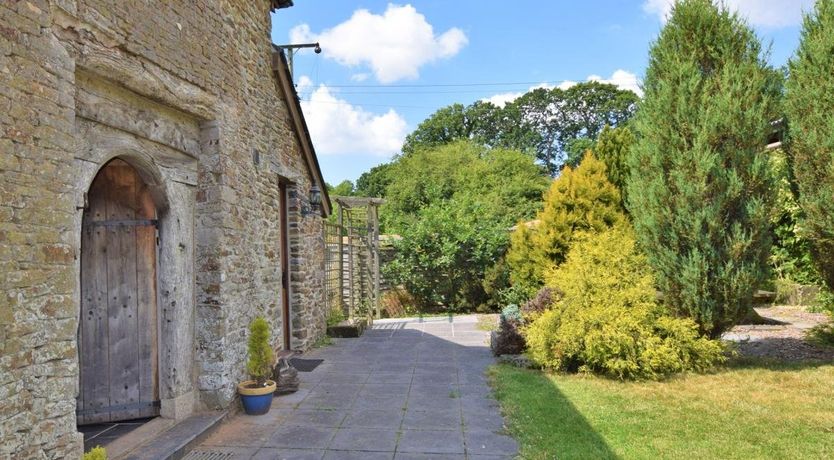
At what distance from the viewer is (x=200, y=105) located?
461 cm

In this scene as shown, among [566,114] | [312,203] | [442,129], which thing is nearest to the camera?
[312,203]

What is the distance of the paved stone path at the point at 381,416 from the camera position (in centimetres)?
395

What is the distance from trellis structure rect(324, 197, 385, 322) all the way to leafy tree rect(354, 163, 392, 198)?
23.4m

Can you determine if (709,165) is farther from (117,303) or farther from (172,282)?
(117,303)

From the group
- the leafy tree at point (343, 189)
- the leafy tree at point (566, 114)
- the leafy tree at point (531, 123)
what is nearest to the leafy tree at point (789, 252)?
the leafy tree at point (566, 114)

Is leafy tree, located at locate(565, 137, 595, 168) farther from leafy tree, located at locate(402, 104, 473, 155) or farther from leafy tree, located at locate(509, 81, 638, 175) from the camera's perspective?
leafy tree, located at locate(402, 104, 473, 155)

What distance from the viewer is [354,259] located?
37.0 ft

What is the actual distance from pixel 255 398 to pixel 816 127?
24.2 ft

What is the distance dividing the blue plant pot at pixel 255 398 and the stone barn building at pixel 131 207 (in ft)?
0.45

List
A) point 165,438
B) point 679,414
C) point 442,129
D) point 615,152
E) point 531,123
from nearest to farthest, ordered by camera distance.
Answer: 1. point 165,438
2. point 679,414
3. point 615,152
4. point 531,123
5. point 442,129

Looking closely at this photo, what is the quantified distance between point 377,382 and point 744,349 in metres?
5.61

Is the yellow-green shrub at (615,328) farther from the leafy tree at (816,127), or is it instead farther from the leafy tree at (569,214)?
the leafy tree at (569,214)

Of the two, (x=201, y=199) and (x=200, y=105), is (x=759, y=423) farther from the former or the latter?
(x=200, y=105)

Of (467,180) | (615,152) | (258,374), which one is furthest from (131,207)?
(467,180)
